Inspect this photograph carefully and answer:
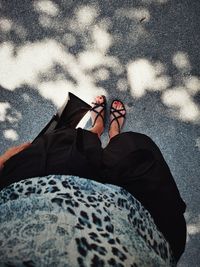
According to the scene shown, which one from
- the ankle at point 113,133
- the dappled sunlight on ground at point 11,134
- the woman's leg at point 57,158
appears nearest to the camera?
the woman's leg at point 57,158

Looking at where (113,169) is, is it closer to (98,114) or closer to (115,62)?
(98,114)

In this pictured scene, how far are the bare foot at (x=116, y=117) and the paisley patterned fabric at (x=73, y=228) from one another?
55.5 inches

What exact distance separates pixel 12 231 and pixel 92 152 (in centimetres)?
69

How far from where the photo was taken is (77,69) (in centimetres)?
290

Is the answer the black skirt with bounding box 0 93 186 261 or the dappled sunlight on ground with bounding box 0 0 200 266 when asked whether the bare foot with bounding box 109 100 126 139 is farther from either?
the black skirt with bounding box 0 93 186 261

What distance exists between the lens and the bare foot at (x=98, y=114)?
114 inches

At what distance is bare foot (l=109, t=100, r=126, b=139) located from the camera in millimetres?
2875

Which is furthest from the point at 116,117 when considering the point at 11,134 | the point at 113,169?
the point at 113,169

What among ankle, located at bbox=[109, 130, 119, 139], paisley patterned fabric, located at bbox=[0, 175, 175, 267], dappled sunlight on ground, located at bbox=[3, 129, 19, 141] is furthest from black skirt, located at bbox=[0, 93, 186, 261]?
dappled sunlight on ground, located at bbox=[3, 129, 19, 141]

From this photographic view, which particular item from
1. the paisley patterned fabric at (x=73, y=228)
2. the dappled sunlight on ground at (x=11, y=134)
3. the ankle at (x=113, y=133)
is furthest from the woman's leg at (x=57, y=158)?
the dappled sunlight on ground at (x=11, y=134)

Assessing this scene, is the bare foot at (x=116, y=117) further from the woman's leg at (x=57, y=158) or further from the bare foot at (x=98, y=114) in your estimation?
the woman's leg at (x=57, y=158)

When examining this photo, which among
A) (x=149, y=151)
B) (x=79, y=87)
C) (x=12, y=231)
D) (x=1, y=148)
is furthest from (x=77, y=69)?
(x=12, y=231)

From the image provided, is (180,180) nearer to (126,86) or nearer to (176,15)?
(126,86)

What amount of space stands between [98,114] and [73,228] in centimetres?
179
